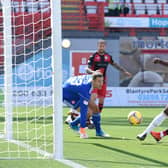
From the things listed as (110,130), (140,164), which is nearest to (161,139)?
(110,130)

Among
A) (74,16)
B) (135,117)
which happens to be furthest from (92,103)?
(74,16)

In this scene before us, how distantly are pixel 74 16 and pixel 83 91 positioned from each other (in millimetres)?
20373

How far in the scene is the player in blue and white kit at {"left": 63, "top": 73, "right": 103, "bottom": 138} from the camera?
11.2 m

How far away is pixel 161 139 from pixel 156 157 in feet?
7.98

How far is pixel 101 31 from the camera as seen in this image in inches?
1234

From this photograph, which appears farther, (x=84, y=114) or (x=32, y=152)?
(x=84, y=114)

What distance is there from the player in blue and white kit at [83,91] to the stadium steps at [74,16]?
770 inches

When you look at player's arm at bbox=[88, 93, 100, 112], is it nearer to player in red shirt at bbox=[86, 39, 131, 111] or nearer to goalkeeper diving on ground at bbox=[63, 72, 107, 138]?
goalkeeper diving on ground at bbox=[63, 72, 107, 138]

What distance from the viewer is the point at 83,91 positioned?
11328 mm

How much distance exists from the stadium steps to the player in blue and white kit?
64.1ft

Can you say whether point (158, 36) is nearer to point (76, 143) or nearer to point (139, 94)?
point (139, 94)

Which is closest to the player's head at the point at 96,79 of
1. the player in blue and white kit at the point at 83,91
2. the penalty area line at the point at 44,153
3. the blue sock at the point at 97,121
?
the player in blue and white kit at the point at 83,91

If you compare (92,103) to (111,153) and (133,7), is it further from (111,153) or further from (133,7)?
(133,7)

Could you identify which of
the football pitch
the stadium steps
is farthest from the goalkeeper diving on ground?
the stadium steps
